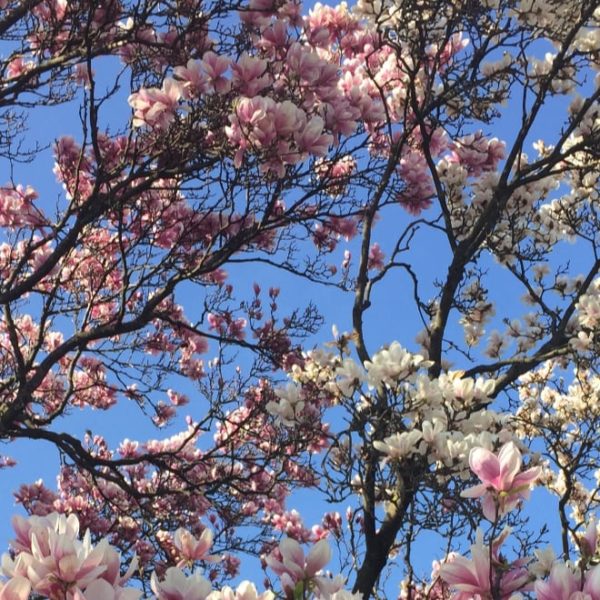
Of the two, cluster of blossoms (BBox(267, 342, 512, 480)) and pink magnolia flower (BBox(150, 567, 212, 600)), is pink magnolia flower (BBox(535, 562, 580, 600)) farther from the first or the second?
cluster of blossoms (BBox(267, 342, 512, 480))

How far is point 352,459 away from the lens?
378 centimetres

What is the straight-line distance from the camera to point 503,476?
1631 millimetres

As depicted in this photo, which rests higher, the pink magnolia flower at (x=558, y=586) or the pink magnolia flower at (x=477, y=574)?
the pink magnolia flower at (x=477, y=574)

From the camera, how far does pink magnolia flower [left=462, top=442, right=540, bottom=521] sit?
162 centimetres

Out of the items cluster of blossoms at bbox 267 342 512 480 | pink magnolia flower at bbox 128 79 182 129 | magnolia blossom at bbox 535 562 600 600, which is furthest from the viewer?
pink magnolia flower at bbox 128 79 182 129

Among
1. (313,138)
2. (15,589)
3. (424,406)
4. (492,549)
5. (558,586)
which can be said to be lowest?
(15,589)

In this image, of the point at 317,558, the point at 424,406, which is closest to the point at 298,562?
the point at 317,558

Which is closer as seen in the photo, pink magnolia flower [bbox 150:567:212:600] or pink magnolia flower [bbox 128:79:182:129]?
pink magnolia flower [bbox 150:567:212:600]

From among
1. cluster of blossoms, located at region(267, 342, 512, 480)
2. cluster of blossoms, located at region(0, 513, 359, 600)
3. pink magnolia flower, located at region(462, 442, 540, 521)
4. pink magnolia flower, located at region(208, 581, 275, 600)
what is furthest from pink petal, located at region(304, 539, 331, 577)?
→ cluster of blossoms, located at region(267, 342, 512, 480)

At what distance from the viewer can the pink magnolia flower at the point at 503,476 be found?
5.33 ft

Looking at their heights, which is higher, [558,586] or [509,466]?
[509,466]

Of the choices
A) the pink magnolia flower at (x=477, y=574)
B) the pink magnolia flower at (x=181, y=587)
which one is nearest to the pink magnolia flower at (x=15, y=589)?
the pink magnolia flower at (x=181, y=587)

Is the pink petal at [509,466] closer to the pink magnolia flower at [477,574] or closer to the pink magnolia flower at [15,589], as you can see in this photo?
the pink magnolia flower at [477,574]

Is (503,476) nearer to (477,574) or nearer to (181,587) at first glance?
(477,574)
